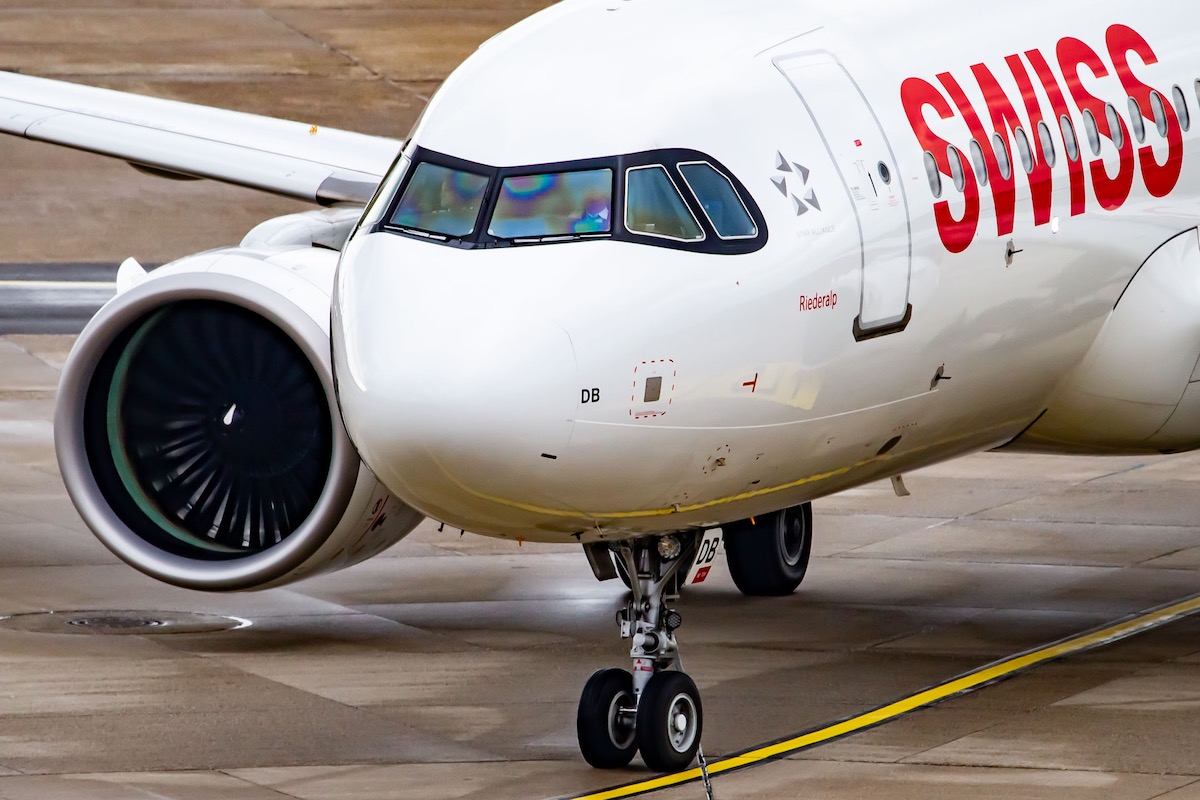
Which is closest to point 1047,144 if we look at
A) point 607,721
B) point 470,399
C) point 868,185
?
point 868,185

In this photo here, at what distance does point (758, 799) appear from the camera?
386 inches

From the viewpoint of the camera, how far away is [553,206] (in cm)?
929

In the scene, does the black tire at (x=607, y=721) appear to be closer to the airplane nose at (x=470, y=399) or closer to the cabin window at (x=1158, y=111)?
the airplane nose at (x=470, y=399)

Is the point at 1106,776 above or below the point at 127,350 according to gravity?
below

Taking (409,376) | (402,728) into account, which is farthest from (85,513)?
(409,376)

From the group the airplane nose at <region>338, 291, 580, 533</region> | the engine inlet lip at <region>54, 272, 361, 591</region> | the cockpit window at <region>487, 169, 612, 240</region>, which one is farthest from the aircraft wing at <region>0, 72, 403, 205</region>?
the airplane nose at <region>338, 291, 580, 533</region>

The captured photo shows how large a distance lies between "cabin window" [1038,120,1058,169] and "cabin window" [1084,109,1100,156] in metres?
0.32

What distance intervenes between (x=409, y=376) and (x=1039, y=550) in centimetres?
829

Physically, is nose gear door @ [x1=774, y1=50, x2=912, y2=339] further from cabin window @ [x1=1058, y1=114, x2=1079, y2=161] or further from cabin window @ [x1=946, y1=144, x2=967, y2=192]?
cabin window @ [x1=1058, y1=114, x2=1079, y2=161]

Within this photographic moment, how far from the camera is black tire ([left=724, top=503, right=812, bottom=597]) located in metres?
14.6

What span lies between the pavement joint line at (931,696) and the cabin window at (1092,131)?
2.94 m

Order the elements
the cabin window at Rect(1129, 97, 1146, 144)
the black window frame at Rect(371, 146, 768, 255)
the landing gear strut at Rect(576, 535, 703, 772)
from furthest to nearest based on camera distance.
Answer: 1. the cabin window at Rect(1129, 97, 1146, 144)
2. the landing gear strut at Rect(576, 535, 703, 772)
3. the black window frame at Rect(371, 146, 768, 255)

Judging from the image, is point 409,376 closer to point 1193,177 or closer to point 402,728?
point 402,728

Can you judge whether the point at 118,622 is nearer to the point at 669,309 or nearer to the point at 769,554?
the point at 769,554
